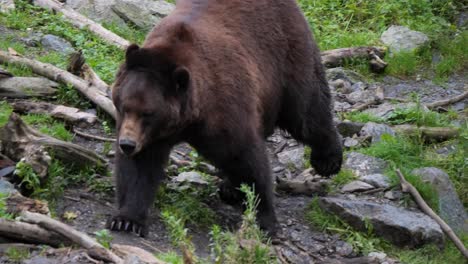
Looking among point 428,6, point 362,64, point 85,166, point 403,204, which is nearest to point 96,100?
point 85,166

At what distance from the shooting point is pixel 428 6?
13906 millimetres

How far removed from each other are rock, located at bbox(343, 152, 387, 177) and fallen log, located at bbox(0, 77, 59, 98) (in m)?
3.00

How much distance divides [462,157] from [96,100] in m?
3.74

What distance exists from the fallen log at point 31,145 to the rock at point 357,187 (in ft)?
8.95

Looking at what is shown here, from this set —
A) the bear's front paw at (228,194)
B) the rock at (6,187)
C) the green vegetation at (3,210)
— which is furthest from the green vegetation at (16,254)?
the bear's front paw at (228,194)

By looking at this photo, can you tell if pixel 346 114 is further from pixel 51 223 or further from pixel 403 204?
pixel 51 223

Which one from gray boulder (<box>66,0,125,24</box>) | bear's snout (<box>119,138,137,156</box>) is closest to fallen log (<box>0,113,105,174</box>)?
bear's snout (<box>119,138,137,156</box>)

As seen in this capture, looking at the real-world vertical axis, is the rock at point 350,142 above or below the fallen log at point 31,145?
below

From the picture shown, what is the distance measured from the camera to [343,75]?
1220cm

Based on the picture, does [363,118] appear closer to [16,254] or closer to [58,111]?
[58,111]

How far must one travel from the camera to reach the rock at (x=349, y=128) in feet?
34.9

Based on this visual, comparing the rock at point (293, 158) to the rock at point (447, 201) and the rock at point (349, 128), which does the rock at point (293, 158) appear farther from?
the rock at point (447, 201)

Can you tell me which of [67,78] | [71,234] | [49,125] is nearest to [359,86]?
[67,78]

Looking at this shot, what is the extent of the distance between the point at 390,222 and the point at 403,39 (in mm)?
5238
